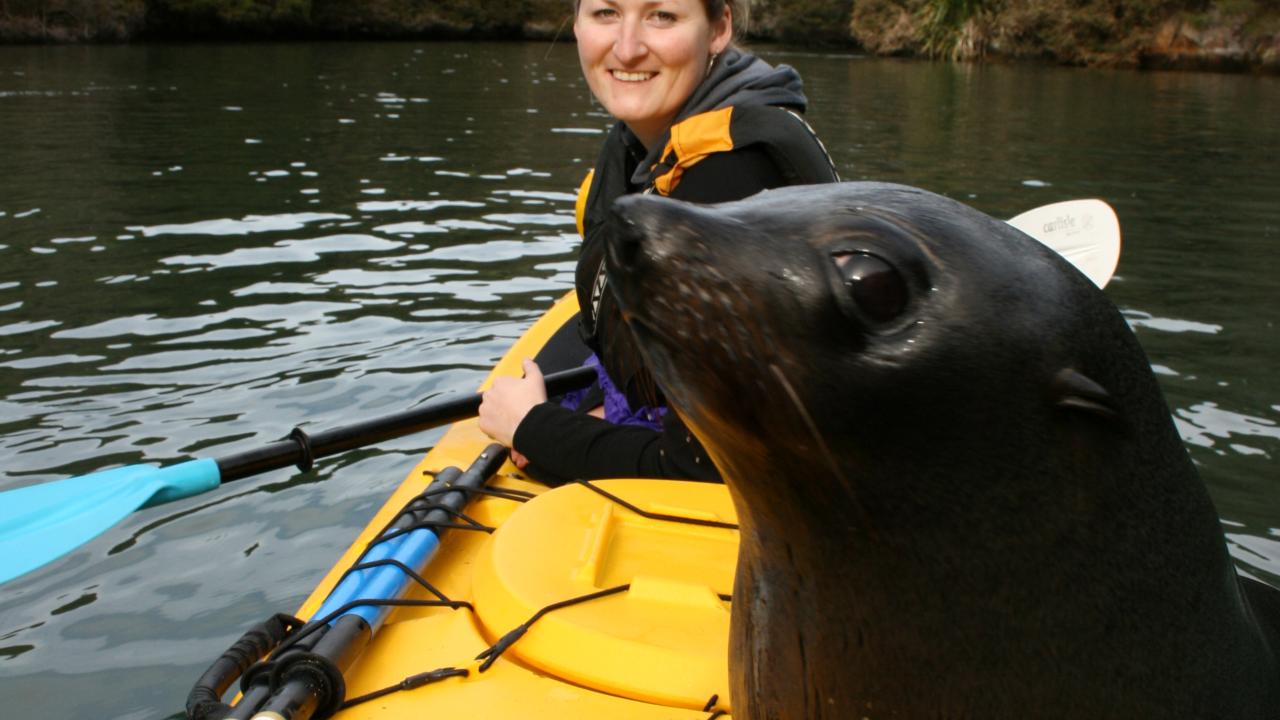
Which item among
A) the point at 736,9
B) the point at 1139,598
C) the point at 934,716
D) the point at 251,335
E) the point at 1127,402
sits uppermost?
the point at 736,9

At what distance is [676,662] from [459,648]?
0.47 metres

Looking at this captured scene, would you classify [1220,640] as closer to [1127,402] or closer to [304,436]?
[1127,402]

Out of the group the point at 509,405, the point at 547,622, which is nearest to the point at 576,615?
the point at 547,622

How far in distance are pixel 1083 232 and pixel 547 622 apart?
2.41 m

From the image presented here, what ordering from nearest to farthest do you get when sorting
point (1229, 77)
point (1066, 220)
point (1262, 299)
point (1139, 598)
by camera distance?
point (1139, 598), point (1066, 220), point (1262, 299), point (1229, 77)

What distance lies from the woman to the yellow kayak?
0.75ft

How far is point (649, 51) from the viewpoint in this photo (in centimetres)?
320

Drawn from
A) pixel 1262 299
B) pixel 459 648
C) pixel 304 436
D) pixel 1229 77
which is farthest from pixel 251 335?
pixel 1229 77

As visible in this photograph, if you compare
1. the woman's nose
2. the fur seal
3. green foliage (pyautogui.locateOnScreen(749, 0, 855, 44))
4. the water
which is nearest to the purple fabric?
the woman's nose

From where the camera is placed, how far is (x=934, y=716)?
137cm

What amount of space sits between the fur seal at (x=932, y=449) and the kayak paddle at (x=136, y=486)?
237 centimetres

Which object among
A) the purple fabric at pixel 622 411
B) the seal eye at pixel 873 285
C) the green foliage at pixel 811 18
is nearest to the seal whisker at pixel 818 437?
the seal eye at pixel 873 285

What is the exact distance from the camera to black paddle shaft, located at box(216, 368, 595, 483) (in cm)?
345

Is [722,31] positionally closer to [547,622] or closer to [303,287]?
[547,622]
